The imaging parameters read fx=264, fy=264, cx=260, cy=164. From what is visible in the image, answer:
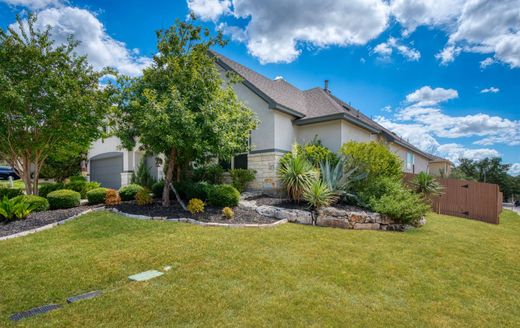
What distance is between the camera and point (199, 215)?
857 centimetres

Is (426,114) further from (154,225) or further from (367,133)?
(154,225)

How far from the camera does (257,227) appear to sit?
7648 mm

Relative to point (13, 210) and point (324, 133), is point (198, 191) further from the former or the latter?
point (324, 133)

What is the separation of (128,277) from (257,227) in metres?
3.96

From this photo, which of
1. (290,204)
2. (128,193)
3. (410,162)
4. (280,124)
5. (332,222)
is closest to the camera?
(332,222)

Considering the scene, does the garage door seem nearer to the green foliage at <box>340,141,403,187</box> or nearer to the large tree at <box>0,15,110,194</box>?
the large tree at <box>0,15,110,194</box>

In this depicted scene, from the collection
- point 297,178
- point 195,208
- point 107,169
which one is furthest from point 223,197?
point 107,169

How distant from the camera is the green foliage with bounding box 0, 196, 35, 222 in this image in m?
7.62

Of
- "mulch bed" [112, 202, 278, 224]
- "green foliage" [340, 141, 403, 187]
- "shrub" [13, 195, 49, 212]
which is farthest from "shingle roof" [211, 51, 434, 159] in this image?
"shrub" [13, 195, 49, 212]

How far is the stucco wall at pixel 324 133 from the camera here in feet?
42.7

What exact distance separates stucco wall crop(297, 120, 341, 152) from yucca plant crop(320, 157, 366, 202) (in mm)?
2224

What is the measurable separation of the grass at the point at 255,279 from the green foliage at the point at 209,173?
246 inches

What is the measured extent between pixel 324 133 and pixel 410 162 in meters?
13.8

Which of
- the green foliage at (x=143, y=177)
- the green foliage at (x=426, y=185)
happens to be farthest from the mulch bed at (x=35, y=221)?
the green foliage at (x=426, y=185)
